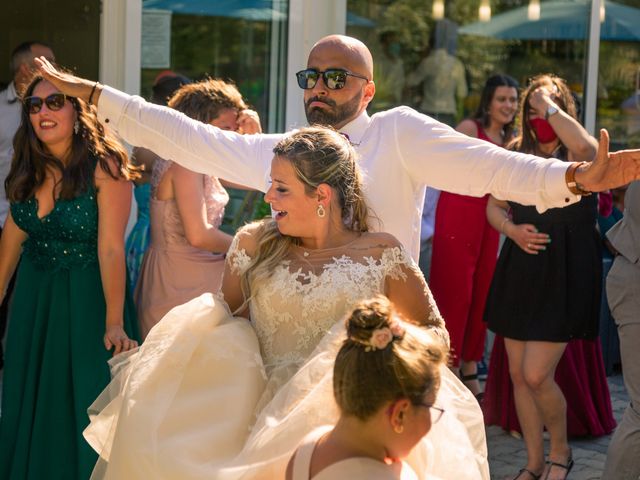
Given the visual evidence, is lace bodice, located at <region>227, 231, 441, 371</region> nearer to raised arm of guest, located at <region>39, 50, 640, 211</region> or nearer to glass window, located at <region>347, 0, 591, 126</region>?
raised arm of guest, located at <region>39, 50, 640, 211</region>

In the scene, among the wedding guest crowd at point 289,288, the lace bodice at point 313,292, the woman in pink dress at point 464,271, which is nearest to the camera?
the wedding guest crowd at point 289,288

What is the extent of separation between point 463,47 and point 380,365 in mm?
7522

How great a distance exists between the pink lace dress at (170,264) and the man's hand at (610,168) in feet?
7.14

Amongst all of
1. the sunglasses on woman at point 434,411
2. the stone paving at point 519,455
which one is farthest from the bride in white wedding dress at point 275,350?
the stone paving at point 519,455

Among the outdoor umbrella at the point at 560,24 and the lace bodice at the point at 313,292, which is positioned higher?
the outdoor umbrella at the point at 560,24

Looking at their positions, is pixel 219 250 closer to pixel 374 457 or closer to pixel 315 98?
pixel 315 98

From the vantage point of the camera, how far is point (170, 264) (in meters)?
5.08

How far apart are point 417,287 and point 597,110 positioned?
254 inches

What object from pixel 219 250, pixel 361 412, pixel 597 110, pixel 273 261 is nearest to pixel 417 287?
pixel 273 261

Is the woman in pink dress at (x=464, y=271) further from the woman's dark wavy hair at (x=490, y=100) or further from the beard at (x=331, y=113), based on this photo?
the beard at (x=331, y=113)

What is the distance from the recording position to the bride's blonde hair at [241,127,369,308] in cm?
331

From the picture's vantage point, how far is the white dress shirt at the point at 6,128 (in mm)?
6801

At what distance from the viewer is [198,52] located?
7.61 metres

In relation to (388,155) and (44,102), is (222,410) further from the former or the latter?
(44,102)
